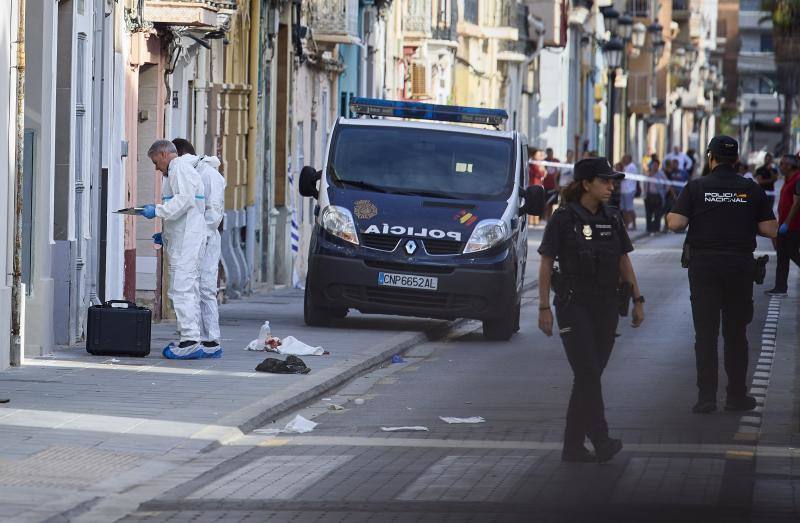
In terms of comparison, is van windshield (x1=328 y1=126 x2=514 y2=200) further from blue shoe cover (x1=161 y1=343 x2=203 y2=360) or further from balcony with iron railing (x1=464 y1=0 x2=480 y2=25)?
balcony with iron railing (x1=464 y1=0 x2=480 y2=25)

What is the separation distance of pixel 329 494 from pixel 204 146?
15894 millimetres

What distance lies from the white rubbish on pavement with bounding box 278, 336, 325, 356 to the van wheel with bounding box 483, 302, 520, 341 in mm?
2874

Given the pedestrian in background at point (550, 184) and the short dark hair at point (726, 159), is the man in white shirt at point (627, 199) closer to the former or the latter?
the pedestrian in background at point (550, 184)

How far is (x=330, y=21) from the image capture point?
111ft

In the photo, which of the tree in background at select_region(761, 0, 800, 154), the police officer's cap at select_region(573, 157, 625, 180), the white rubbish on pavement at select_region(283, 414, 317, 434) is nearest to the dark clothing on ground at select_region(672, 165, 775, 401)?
the police officer's cap at select_region(573, 157, 625, 180)

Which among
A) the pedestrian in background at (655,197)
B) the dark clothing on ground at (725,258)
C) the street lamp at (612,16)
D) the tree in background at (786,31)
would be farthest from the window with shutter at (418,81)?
the tree in background at (786,31)

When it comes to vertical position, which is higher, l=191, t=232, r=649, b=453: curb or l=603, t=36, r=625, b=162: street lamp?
l=603, t=36, r=625, b=162: street lamp

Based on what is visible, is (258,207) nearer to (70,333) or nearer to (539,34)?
(70,333)

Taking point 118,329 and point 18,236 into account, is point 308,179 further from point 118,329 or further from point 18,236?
point 18,236

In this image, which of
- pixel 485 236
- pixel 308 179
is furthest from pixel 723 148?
pixel 308 179

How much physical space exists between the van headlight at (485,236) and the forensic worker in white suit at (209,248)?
138 inches

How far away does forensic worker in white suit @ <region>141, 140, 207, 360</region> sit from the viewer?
17.6m

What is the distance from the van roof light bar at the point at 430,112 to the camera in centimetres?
2291

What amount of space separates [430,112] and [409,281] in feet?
9.42
